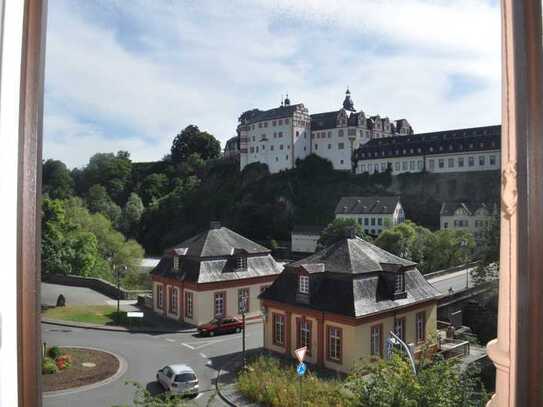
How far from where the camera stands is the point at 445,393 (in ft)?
5.82

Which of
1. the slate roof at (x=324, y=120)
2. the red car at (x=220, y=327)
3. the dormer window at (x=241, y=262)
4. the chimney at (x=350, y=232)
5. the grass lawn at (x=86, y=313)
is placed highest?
the slate roof at (x=324, y=120)

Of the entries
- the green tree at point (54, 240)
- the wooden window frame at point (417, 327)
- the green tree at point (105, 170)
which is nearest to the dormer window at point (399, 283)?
the wooden window frame at point (417, 327)

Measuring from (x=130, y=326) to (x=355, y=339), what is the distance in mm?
997

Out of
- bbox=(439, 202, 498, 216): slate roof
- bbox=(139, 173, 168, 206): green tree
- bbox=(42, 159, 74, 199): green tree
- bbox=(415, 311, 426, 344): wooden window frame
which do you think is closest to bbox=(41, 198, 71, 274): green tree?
bbox=(42, 159, 74, 199): green tree

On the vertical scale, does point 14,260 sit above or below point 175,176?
below

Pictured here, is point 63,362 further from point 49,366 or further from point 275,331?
point 275,331

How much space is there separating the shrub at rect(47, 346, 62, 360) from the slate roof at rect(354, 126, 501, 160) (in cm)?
157

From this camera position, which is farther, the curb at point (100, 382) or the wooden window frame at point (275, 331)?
the wooden window frame at point (275, 331)

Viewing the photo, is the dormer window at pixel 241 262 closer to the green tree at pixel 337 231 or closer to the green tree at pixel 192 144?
the green tree at pixel 337 231

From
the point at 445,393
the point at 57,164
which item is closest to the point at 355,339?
the point at 445,393

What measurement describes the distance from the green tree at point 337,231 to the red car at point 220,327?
512mm

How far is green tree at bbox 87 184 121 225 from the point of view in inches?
82.5

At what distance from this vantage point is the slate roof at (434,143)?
173 centimetres

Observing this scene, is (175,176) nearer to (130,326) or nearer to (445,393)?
(130,326)
